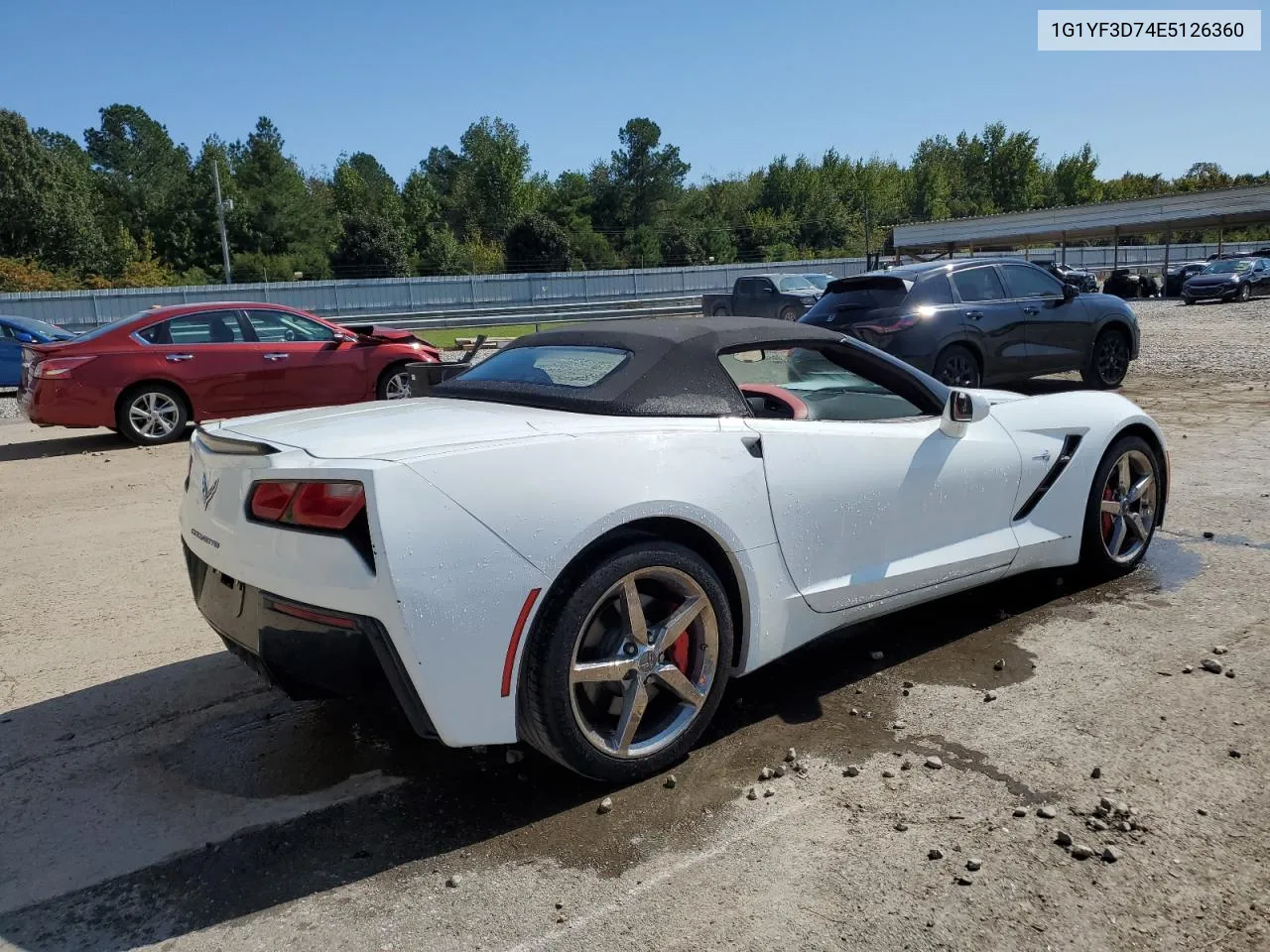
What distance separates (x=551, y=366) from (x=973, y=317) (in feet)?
26.1

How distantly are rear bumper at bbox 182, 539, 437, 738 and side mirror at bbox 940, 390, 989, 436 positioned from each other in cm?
242

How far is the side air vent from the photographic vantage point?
4270 millimetres

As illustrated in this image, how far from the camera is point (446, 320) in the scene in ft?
88.9

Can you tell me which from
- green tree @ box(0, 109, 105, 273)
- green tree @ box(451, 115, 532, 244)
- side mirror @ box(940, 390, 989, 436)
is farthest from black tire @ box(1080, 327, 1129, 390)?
green tree @ box(451, 115, 532, 244)

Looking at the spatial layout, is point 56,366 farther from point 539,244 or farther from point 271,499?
point 539,244

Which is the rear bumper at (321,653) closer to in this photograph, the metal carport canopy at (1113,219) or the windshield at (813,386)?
the windshield at (813,386)

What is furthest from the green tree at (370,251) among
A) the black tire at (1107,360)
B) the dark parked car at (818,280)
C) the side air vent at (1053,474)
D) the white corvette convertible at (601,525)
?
the white corvette convertible at (601,525)

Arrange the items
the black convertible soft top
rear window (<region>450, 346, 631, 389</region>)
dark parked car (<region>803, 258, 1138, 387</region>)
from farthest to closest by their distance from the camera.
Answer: dark parked car (<region>803, 258, 1138, 387</region>) → rear window (<region>450, 346, 631, 389</region>) → the black convertible soft top

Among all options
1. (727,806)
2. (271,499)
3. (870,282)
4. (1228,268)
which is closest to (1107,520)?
(727,806)

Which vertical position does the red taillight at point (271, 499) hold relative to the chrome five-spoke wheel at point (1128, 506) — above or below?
above

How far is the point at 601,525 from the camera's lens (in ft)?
9.29

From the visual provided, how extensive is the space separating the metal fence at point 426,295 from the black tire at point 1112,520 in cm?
2380

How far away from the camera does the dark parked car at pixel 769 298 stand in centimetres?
2317

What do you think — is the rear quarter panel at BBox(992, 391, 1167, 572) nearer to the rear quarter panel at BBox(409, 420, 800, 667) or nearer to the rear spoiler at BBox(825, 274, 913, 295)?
the rear quarter panel at BBox(409, 420, 800, 667)
